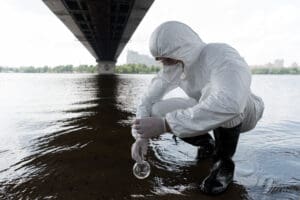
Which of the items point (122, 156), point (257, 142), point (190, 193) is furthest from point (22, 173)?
point (257, 142)

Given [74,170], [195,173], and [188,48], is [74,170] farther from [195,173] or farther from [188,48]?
[188,48]

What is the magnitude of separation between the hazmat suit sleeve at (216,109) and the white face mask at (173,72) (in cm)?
34

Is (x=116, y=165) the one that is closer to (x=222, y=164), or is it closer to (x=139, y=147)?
(x=139, y=147)

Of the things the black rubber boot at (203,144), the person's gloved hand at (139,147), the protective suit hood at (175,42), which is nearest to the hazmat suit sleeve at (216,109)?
the protective suit hood at (175,42)

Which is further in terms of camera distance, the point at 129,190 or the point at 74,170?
the point at 74,170

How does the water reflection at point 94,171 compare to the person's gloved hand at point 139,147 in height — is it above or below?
below

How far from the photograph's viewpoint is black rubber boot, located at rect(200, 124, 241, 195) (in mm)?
2002

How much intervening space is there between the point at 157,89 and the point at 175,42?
0.56 m

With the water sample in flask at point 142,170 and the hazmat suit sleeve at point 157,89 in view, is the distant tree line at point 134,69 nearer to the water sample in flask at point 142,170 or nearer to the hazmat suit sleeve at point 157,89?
the hazmat suit sleeve at point 157,89

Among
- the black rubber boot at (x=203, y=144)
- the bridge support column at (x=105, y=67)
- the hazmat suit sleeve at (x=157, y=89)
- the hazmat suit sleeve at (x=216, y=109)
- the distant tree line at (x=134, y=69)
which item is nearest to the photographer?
the hazmat suit sleeve at (x=216, y=109)

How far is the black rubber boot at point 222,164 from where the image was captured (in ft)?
6.57

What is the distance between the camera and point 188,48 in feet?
5.74

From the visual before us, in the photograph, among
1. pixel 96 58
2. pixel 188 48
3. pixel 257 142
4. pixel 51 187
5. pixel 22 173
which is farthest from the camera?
pixel 96 58

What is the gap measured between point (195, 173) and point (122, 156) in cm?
74
